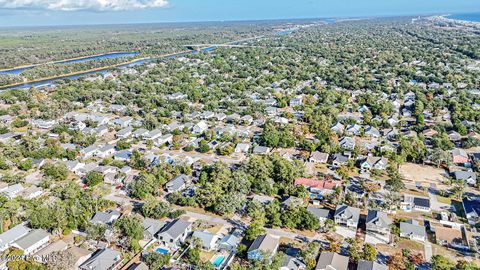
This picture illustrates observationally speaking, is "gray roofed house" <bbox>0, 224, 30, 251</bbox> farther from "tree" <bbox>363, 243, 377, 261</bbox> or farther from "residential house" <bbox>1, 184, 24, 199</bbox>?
"tree" <bbox>363, 243, 377, 261</bbox>

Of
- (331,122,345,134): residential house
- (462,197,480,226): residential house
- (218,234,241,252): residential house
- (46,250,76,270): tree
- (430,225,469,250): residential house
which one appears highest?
(46,250,76,270): tree

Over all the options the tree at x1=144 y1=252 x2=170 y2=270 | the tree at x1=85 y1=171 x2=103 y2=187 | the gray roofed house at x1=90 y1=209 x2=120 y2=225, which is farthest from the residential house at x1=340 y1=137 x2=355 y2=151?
the tree at x1=85 y1=171 x2=103 y2=187

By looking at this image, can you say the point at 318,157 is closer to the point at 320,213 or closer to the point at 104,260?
the point at 320,213

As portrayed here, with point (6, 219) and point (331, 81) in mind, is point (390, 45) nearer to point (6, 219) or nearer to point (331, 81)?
point (331, 81)

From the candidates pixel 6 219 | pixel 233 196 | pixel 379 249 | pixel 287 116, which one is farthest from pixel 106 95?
pixel 379 249

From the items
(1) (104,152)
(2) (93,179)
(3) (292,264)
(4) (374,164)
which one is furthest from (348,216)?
(1) (104,152)

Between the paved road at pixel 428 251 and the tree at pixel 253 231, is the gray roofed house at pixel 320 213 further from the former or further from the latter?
the paved road at pixel 428 251
